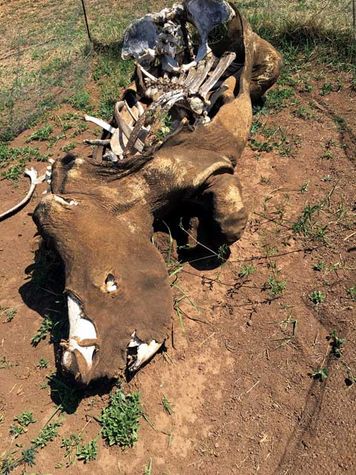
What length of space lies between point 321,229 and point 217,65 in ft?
8.42

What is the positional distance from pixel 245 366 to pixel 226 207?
1390mm

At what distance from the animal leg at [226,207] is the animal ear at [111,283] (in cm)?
121

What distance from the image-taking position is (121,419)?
365 cm

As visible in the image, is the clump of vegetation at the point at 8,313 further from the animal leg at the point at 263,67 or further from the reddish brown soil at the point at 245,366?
the animal leg at the point at 263,67

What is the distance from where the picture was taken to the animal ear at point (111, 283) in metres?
3.65

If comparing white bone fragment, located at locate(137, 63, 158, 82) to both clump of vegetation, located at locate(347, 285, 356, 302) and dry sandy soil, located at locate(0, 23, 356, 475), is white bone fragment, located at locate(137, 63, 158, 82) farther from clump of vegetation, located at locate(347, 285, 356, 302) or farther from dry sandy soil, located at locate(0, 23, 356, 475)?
clump of vegetation, located at locate(347, 285, 356, 302)

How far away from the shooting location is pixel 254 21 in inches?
339

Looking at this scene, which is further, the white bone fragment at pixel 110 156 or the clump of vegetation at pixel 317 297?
the white bone fragment at pixel 110 156

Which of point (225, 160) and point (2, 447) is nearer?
point (2, 447)

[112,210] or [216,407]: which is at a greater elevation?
[112,210]

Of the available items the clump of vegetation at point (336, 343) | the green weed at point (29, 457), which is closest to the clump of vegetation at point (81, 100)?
the clump of vegetation at point (336, 343)

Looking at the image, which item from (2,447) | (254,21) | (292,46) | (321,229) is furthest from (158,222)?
(254,21)

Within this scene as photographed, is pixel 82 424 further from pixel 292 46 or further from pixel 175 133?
pixel 292 46

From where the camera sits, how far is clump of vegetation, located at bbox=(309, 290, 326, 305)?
424cm
